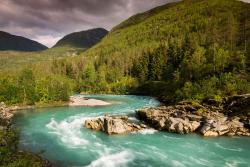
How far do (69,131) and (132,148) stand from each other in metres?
19.3

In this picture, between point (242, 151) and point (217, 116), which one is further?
point (217, 116)

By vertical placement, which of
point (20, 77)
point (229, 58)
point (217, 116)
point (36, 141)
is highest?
point (229, 58)

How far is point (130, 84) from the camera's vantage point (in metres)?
164

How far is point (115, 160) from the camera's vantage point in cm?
4453

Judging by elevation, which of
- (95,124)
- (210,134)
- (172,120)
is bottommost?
(210,134)

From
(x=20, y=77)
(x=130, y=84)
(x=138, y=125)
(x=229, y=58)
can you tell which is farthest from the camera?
(x=130, y=84)

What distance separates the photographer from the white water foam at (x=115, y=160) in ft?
140

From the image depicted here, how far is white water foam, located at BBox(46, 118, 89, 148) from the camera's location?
55453mm

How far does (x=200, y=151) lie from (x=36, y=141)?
31.4 metres

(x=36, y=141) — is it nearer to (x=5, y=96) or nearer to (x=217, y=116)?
(x=217, y=116)

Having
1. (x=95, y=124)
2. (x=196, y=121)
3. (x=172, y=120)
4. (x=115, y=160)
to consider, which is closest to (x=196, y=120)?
(x=196, y=121)

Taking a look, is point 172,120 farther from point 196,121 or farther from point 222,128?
point 222,128

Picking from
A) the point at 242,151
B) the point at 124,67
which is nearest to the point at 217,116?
the point at 242,151

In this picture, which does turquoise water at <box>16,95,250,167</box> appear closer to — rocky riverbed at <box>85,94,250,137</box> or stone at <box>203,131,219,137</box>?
stone at <box>203,131,219,137</box>
